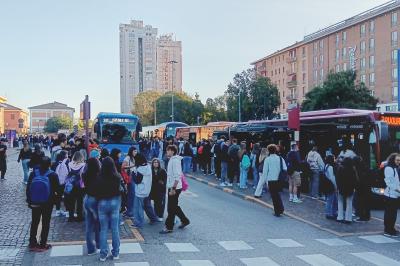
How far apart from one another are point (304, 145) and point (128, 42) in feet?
465

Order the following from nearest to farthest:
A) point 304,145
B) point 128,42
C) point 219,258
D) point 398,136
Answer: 1. point 219,258
2. point 398,136
3. point 304,145
4. point 128,42

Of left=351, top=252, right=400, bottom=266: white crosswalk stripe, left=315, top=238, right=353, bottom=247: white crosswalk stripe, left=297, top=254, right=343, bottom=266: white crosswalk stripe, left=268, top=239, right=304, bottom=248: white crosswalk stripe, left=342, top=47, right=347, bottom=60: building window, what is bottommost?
left=315, top=238, right=353, bottom=247: white crosswalk stripe

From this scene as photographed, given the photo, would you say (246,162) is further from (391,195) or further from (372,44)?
(372,44)

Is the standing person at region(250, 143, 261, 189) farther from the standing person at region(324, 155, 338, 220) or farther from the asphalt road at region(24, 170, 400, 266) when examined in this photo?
the standing person at region(324, 155, 338, 220)

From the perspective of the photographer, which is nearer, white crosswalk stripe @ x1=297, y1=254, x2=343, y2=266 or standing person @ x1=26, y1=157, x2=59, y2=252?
white crosswalk stripe @ x1=297, y1=254, x2=343, y2=266

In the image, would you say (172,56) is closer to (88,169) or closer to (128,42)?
(128,42)

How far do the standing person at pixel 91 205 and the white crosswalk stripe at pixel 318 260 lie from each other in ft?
12.0

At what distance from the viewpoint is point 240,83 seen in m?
60.4

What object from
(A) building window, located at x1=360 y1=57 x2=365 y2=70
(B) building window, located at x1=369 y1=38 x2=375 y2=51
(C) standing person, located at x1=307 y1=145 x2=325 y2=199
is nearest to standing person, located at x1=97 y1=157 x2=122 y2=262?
(C) standing person, located at x1=307 y1=145 x2=325 y2=199

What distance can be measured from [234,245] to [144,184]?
260 cm

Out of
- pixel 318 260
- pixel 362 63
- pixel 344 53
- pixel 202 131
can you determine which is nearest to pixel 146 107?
pixel 344 53

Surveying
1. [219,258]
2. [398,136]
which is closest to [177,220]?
[219,258]

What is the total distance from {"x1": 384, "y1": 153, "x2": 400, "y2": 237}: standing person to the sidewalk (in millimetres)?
427

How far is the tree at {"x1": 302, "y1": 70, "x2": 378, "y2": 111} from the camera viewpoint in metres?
45.9
